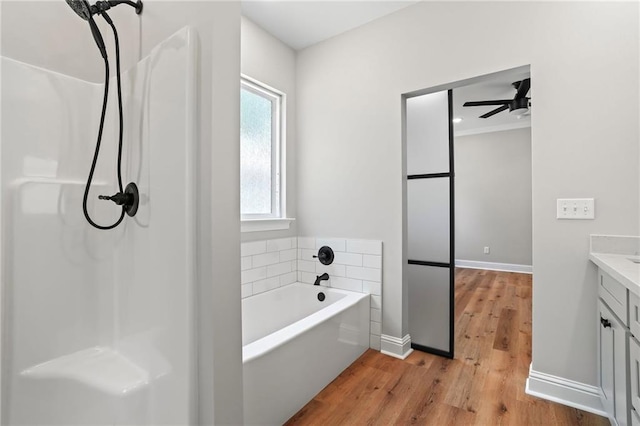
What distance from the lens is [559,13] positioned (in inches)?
71.7

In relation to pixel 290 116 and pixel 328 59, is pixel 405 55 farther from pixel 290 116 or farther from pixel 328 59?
pixel 290 116

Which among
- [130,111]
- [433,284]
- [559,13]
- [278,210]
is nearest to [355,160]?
[278,210]

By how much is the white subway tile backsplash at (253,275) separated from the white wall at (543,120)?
81 cm

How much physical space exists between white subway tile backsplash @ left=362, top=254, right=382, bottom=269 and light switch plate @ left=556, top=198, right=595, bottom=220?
122 cm

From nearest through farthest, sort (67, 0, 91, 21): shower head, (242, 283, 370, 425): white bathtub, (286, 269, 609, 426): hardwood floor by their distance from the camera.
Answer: (67, 0, 91, 21): shower head, (242, 283, 370, 425): white bathtub, (286, 269, 609, 426): hardwood floor

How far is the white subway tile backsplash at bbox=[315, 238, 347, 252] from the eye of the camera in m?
2.72

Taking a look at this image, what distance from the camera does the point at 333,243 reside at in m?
2.77

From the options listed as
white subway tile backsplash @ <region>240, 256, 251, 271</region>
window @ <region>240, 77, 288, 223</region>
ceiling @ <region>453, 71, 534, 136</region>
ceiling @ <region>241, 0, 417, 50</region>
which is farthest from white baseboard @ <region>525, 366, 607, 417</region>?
ceiling @ <region>241, 0, 417, 50</region>

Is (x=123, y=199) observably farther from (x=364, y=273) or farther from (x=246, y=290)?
(x=364, y=273)

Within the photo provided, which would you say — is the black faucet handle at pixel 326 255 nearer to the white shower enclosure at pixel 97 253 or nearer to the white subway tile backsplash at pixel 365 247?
the white subway tile backsplash at pixel 365 247

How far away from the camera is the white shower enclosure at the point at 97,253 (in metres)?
0.98

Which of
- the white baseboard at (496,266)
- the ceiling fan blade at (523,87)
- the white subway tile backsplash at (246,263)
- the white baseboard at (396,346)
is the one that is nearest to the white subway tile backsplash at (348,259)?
the white baseboard at (396,346)

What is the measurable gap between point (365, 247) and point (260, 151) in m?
1.27

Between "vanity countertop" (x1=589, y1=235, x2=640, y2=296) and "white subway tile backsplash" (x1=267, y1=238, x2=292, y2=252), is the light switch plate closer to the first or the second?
"vanity countertop" (x1=589, y1=235, x2=640, y2=296)
